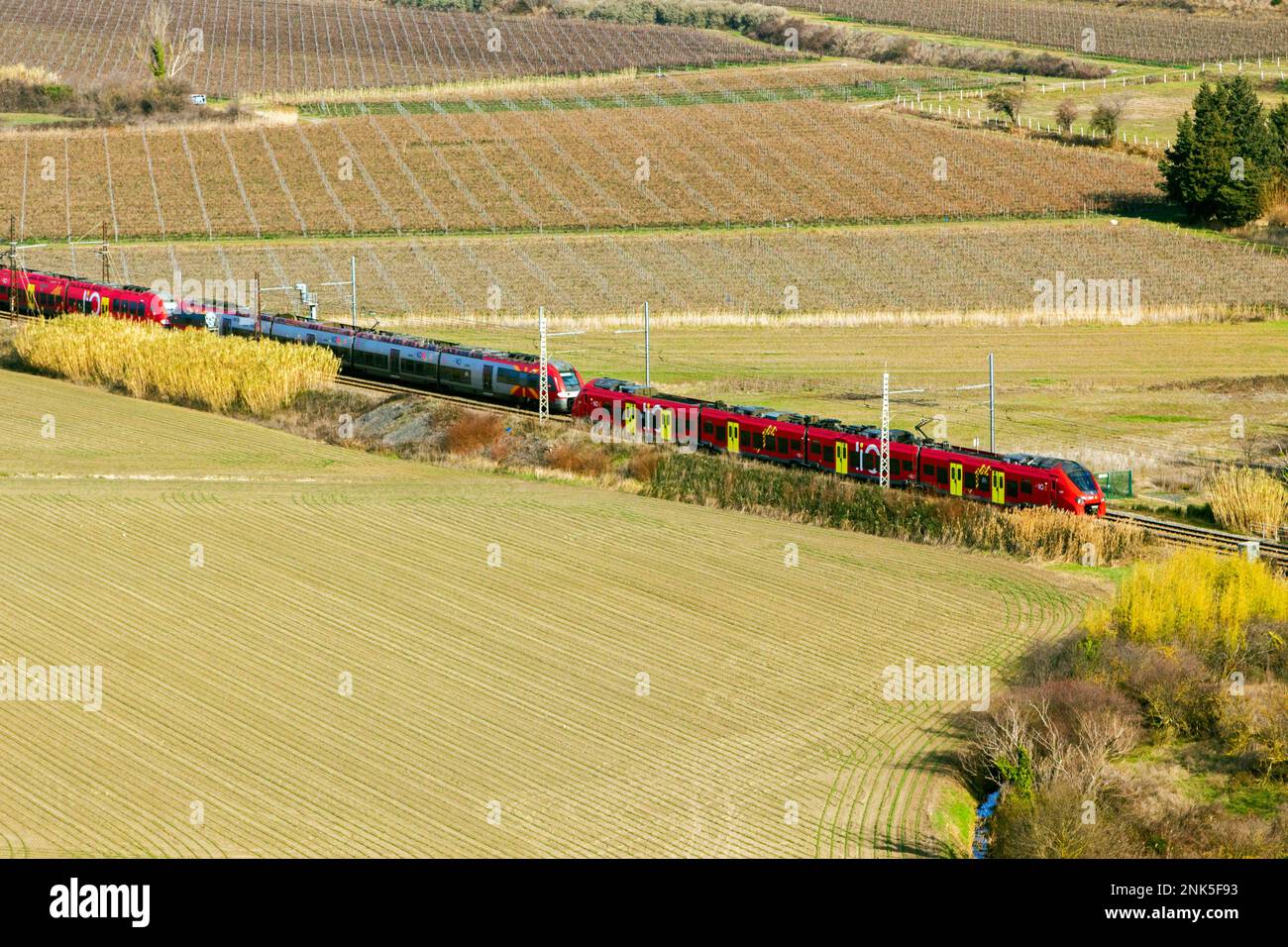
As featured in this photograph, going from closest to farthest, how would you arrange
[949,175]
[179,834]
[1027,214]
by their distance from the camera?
[179,834]
[1027,214]
[949,175]

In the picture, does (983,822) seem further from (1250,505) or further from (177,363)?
(177,363)

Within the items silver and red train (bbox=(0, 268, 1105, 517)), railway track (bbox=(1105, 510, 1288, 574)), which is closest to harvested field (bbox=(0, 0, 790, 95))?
silver and red train (bbox=(0, 268, 1105, 517))

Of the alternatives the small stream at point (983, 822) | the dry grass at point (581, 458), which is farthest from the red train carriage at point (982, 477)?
the small stream at point (983, 822)

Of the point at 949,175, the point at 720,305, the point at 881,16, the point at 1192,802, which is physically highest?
the point at 881,16

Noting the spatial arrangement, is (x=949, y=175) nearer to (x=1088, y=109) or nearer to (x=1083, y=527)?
(x=1088, y=109)

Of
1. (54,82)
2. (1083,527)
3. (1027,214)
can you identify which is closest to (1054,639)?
(1083,527)

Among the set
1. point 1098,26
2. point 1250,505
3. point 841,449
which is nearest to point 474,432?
point 841,449

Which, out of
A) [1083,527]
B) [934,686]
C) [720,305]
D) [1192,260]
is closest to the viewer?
[934,686]
